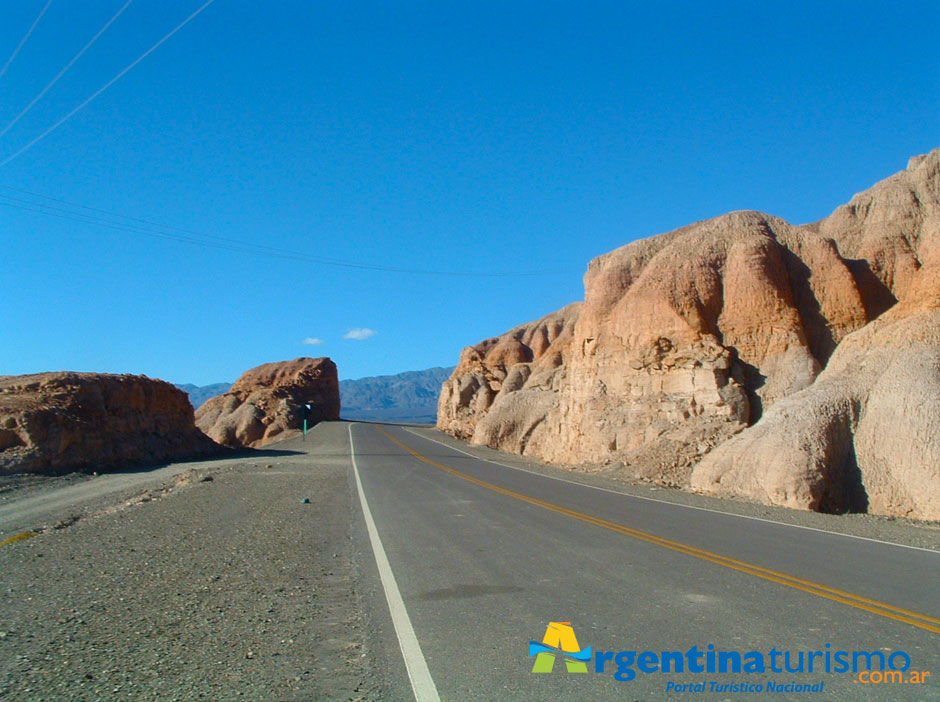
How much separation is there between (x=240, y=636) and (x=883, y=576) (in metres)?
7.56

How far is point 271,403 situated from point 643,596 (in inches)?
3371

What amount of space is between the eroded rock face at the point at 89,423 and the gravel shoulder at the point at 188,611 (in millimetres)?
19043

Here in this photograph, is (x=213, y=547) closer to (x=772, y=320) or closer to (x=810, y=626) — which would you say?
(x=810, y=626)

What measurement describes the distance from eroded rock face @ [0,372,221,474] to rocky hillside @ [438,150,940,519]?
78.0 feet

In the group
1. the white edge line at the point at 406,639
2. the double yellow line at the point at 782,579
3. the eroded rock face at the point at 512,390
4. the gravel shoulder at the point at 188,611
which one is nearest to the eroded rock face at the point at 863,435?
the double yellow line at the point at 782,579

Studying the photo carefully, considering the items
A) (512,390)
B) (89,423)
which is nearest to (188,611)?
(89,423)

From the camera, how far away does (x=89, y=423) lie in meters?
36.4

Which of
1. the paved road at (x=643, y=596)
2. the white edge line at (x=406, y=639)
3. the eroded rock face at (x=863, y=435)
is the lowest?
the white edge line at (x=406, y=639)

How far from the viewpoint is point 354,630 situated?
22.4ft
